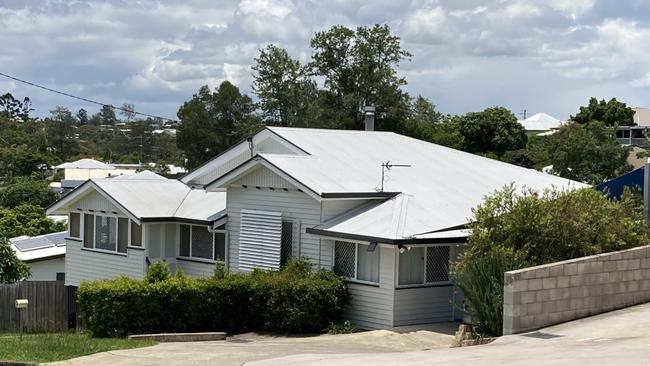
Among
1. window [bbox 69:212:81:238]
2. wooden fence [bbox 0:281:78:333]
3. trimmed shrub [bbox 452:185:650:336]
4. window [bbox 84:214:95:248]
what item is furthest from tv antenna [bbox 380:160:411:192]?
window [bbox 69:212:81:238]

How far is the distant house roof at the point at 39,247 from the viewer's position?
4056cm

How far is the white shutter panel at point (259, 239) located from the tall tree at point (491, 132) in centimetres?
6842

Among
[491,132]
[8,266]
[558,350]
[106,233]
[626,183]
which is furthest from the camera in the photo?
[491,132]

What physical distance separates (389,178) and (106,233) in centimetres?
949

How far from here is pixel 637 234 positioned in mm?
22562

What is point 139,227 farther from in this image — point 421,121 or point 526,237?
point 421,121

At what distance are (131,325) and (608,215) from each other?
1089cm

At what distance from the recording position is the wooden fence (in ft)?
91.5

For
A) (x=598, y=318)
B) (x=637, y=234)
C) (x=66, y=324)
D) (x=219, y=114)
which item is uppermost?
(x=219, y=114)

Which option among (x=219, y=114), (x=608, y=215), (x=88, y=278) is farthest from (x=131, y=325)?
(x=219, y=114)

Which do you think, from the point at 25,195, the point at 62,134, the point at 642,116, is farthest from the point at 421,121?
the point at 62,134

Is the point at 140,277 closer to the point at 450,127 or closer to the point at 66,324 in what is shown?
the point at 66,324

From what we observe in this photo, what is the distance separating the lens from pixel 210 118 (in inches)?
3044

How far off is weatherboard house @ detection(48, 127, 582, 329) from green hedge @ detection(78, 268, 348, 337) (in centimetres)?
108
